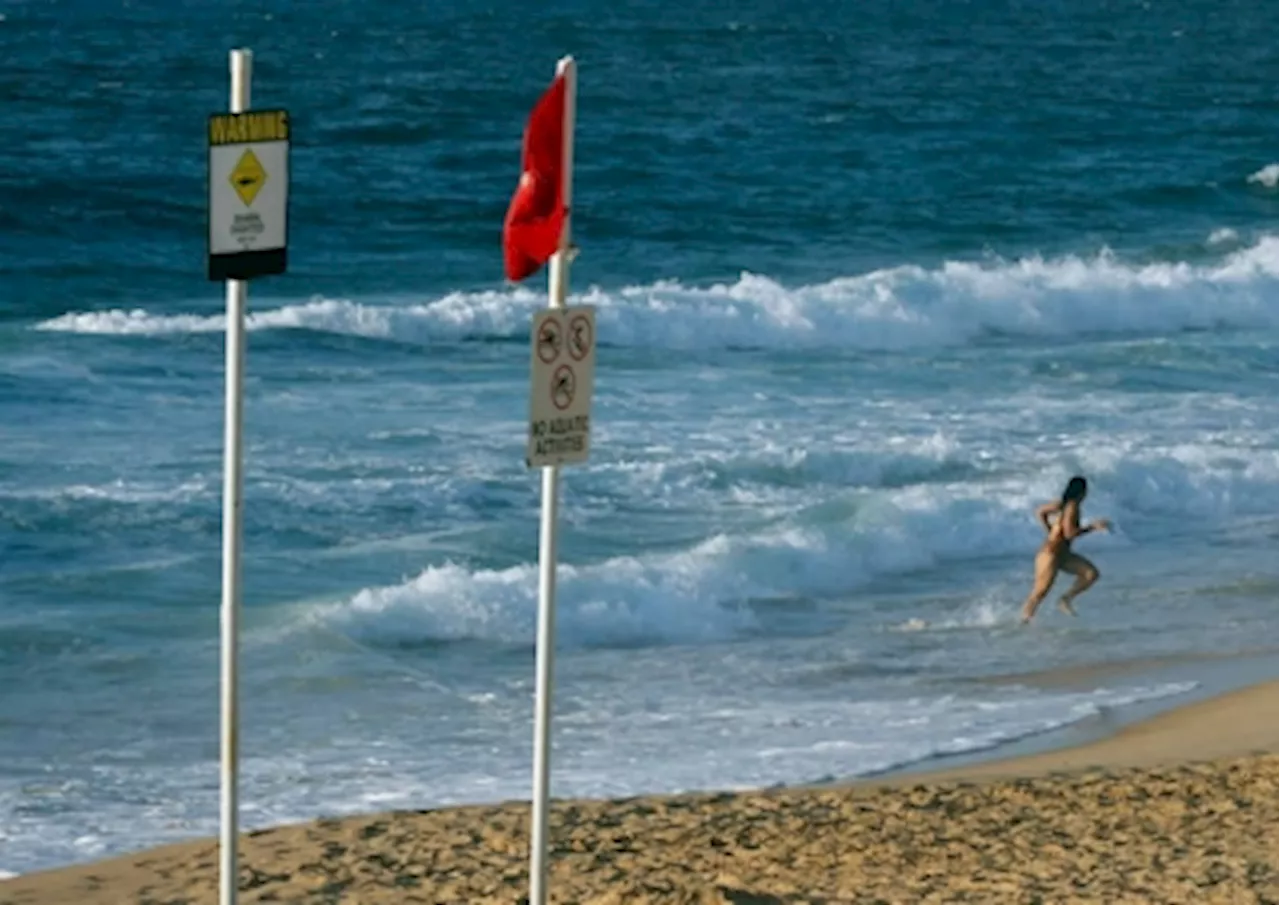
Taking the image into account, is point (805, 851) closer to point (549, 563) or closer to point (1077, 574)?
point (549, 563)

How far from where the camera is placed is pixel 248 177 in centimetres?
827

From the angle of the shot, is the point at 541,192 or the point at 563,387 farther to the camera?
the point at 563,387

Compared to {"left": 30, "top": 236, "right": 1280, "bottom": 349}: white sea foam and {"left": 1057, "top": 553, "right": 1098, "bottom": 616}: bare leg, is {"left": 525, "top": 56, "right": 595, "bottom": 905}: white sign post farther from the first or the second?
{"left": 30, "top": 236, "right": 1280, "bottom": 349}: white sea foam

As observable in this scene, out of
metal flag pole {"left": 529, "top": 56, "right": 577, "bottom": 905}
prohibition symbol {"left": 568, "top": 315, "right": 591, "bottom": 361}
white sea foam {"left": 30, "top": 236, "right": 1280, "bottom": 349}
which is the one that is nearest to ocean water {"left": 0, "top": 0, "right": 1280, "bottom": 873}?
white sea foam {"left": 30, "top": 236, "right": 1280, "bottom": 349}

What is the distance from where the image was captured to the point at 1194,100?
184ft

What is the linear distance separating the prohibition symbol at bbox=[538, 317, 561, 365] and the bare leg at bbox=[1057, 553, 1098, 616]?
30.0 feet

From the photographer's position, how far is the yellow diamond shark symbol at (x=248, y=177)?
824 centimetres

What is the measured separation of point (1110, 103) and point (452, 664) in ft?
133

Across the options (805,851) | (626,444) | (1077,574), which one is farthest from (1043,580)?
(805,851)

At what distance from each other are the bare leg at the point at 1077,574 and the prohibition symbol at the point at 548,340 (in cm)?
913

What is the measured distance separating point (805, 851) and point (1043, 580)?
5861 mm

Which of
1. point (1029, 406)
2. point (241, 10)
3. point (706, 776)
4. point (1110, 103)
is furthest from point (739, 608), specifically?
point (241, 10)

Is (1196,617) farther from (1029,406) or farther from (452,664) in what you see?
(1029,406)

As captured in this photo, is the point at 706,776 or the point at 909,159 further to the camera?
the point at 909,159
